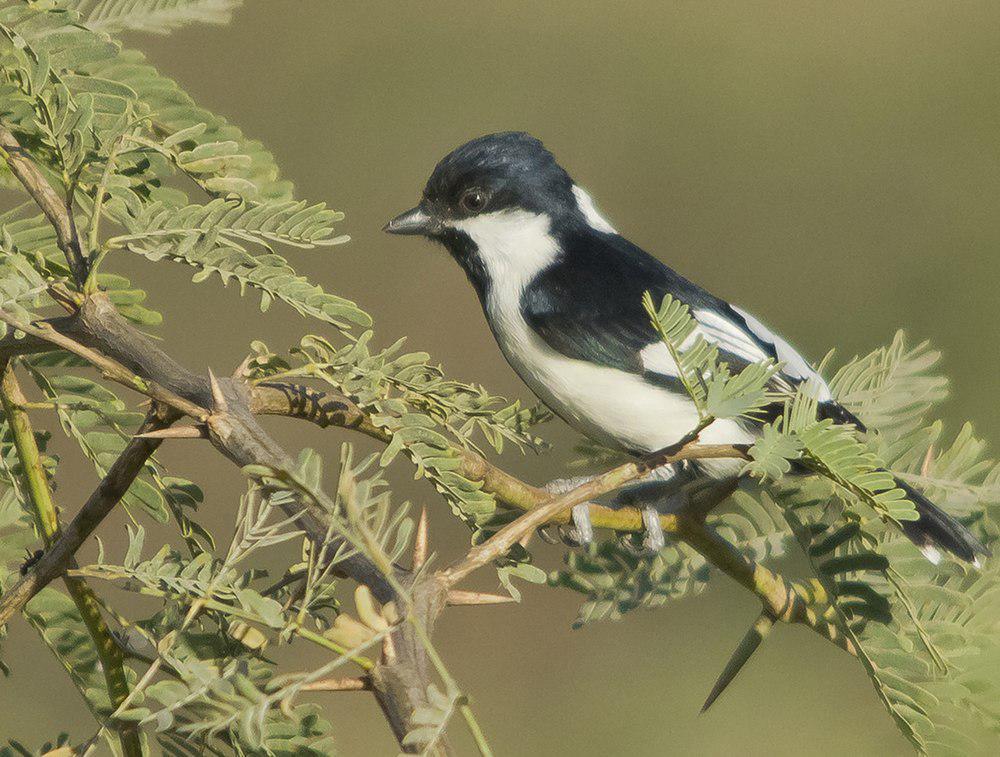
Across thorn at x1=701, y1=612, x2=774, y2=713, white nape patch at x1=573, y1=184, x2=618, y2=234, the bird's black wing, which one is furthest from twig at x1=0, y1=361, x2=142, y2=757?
white nape patch at x1=573, y1=184, x2=618, y2=234

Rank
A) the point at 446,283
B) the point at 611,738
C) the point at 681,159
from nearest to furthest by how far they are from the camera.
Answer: the point at 611,738 < the point at 446,283 < the point at 681,159

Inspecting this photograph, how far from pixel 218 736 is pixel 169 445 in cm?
705

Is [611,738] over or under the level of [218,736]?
under

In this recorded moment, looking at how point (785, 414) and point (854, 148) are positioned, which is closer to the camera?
point (785, 414)

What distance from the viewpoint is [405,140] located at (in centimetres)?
975

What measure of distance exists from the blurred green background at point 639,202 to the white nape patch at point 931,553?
357 centimetres

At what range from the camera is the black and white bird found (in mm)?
3223

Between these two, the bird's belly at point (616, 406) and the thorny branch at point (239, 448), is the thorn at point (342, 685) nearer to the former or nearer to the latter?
the thorny branch at point (239, 448)

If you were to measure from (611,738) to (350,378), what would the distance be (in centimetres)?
473

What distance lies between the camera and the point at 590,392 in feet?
10.7

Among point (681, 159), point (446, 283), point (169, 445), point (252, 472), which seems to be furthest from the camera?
point (681, 159)

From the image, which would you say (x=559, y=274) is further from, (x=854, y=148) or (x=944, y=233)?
(x=854, y=148)

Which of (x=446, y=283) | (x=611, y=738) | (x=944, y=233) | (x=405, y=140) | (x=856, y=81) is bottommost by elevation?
(x=611, y=738)

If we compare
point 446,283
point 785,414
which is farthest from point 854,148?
point 785,414
